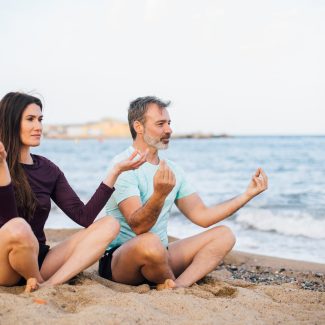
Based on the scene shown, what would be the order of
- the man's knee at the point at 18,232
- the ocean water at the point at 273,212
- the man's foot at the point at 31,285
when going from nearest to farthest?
the man's knee at the point at 18,232, the man's foot at the point at 31,285, the ocean water at the point at 273,212

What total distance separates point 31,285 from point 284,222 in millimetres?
7208

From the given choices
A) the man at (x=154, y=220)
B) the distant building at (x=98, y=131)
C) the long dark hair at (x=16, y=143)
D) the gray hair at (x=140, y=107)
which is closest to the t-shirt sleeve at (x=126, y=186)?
the man at (x=154, y=220)

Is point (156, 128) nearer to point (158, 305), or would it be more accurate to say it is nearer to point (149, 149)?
point (149, 149)

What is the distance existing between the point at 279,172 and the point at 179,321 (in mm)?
18695

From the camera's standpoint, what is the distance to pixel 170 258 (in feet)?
14.6

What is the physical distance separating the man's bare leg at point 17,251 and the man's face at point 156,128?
1.31 meters

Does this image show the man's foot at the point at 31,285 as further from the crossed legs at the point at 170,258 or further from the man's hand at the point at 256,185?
the man's hand at the point at 256,185

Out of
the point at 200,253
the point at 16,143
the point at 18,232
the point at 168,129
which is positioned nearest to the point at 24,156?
the point at 16,143

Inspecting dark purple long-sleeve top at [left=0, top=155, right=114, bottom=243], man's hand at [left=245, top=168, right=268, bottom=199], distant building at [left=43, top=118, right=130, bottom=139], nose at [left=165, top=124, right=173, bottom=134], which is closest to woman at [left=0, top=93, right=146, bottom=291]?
dark purple long-sleeve top at [left=0, top=155, right=114, bottom=243]

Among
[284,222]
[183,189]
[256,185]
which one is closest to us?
[256,185]

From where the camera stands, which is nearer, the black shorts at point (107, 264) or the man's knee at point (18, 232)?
the man's knee at point (18, 232)

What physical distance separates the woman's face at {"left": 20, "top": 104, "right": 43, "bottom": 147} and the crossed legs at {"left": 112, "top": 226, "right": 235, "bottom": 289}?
1.01 m

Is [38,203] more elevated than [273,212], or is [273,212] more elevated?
[38,203]

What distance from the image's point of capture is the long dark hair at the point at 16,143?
3.77 m
